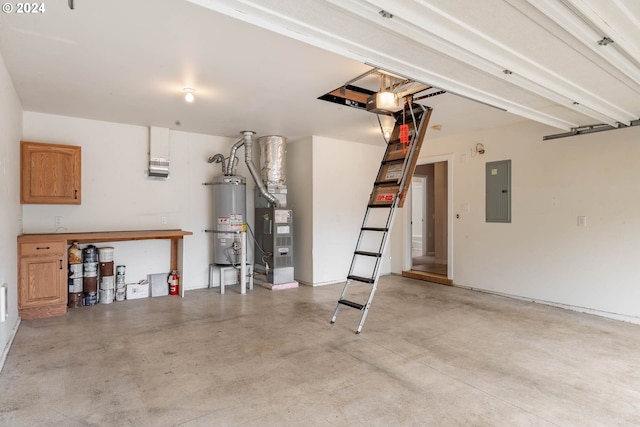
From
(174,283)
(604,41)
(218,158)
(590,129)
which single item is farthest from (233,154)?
(590,129)

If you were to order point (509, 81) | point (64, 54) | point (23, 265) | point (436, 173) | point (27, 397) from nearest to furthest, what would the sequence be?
1. point (27, 397)
2. point (509, 81)
3. point (64, 54)
4. point (23, 265)
5. point (436, 173)

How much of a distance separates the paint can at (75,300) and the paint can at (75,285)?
0.13 ft

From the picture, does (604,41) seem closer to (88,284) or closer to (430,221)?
(88,284)

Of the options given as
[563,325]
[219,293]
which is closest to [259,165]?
[219,293]

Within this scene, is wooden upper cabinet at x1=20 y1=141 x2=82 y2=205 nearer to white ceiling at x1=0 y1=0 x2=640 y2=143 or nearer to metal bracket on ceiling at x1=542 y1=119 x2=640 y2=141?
white ceiling at x1=0 y1=0 x2=640 y2=143

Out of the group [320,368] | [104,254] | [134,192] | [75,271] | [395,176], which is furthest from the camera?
[134,192]

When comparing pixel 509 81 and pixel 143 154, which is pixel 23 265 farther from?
pixel 509 81

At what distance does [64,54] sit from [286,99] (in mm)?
2071

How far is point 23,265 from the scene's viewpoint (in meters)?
3.96

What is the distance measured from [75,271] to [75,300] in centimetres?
39

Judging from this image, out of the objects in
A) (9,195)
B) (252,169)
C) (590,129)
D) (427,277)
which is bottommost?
(427,277)

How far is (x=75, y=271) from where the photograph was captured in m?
4.62

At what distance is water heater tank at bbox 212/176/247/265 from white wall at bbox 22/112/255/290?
38cm

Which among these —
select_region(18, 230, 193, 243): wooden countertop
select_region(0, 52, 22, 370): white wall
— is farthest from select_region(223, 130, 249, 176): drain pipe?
select_region(0, 52, 22, 370): white wall
